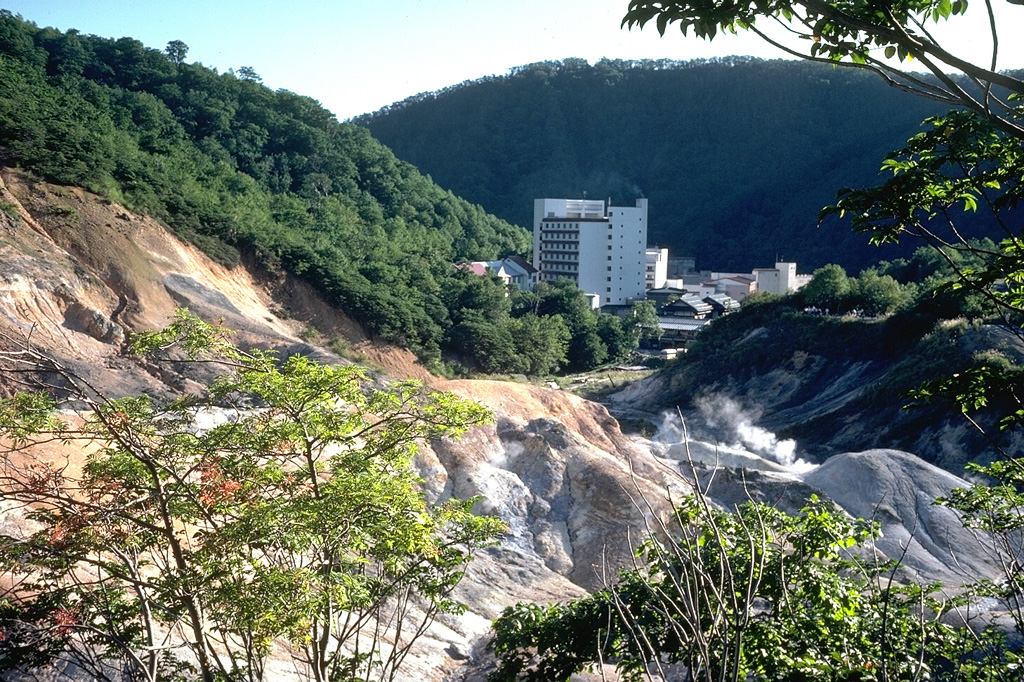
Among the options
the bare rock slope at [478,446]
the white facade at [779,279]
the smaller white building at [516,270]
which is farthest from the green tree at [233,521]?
the white facade at [779,279]

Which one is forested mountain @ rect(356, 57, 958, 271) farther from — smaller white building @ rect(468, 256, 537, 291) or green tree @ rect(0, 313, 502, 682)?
green tree @ rect(0, 313, 502, 682)

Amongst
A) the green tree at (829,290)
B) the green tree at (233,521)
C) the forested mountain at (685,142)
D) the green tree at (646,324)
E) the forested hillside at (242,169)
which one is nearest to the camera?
the green tree at (233,521)

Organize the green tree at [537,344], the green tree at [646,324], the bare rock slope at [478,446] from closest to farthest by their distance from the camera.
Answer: the bare rock slope at [478,446] → the green tree at [537,344] → the green tree at [646,324]

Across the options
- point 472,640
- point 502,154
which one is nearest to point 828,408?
point 472,640

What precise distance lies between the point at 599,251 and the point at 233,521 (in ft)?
181

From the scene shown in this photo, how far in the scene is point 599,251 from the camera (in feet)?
196

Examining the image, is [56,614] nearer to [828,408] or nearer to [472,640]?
[472,640]

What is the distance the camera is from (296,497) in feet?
19.6

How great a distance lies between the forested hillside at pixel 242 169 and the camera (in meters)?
27.6

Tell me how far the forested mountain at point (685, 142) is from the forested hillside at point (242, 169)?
40609 mm

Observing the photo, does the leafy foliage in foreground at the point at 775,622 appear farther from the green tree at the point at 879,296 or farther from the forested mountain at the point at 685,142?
the forested mountain at the point at 685,142

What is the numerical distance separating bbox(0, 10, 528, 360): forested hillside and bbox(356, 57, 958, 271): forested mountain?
40609 mm

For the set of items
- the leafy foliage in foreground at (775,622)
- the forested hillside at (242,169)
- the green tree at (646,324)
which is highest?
the forested hillside at (242,169)

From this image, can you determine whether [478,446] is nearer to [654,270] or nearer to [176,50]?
[176,50]
